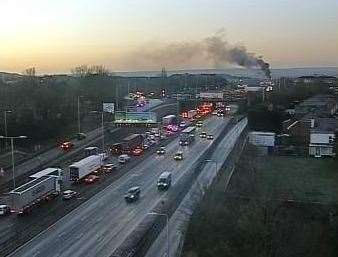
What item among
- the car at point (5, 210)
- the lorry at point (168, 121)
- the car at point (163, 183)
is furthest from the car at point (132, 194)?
the lorry at point (168, 121)

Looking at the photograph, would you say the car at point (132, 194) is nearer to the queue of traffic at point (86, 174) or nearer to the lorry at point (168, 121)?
the queue of traffic at point (86, 174)

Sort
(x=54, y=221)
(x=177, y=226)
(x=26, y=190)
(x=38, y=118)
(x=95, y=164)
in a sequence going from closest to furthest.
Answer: (x=177, y=226)
(x=54, y=221)
(x=26, y=190)
(x=95, y=164)
(x=38, y=118)

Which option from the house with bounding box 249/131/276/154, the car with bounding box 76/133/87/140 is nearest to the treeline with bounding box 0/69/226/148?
the car with bounding box 76/133/87/140

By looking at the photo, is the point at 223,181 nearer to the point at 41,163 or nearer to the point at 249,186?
the point at 249,186

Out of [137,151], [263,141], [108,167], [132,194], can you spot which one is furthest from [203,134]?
[132,194]

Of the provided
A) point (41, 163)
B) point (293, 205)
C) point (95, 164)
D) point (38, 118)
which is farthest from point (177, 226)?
point (38, 118)

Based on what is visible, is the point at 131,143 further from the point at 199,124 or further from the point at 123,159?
the point at 199,124
